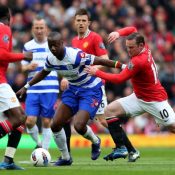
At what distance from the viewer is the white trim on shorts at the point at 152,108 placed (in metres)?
13.8

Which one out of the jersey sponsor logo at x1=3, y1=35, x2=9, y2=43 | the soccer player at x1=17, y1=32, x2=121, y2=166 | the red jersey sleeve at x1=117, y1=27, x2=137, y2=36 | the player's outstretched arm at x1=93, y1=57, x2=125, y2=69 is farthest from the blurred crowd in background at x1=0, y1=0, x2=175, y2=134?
the jersey sponsor logo at x1=3, y1=35, x2=9, y2=43

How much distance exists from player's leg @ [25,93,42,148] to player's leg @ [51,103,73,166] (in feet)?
9.05

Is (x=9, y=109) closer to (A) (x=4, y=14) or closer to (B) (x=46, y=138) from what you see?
(A) (x=4, y=14)

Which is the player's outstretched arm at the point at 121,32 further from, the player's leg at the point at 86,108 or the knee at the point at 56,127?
the knee at the point at 56,127

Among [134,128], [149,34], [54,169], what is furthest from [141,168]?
[149,34]

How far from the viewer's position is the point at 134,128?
23.6 metres

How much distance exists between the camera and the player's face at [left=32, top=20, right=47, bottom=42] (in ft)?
54.2

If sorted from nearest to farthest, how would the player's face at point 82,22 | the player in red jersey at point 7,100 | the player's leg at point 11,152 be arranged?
the player in red jersey at point 7,100
the player's leg at point 11,152
the player's face at point 82,22

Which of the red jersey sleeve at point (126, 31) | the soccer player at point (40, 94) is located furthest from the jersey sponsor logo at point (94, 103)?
the soccer player at point (40, 94)

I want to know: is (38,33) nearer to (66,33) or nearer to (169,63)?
(66,33)

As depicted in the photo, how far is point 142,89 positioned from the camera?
45.3ft

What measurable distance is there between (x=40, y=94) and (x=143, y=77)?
11.7ft

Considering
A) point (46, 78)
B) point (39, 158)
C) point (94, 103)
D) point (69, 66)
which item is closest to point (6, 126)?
point (39, 158)

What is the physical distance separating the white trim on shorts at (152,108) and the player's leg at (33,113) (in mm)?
2917
